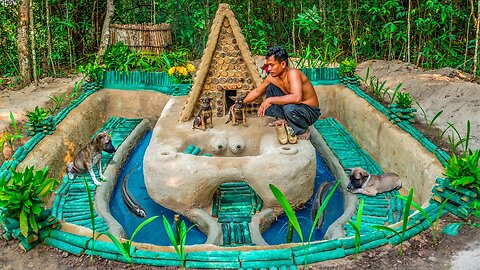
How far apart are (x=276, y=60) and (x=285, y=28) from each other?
653cm

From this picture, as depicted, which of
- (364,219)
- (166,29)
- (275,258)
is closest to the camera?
(275,258)

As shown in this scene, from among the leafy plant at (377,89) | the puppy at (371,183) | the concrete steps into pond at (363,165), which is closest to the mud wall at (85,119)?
the concrete steps into pond at (363,165)

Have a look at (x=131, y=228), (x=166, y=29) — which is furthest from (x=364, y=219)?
(x=166, y=29)

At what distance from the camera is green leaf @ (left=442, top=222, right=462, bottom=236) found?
3.89 m

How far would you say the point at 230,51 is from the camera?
22.7 ft

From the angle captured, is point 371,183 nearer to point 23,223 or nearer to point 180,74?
point 23,223

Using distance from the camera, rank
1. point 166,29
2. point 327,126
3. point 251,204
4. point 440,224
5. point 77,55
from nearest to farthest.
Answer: point 440,224
point 251,204
point 327,126
point 166,29
point 77,55

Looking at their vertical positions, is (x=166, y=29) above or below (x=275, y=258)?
above

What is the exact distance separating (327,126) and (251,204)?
326 cm

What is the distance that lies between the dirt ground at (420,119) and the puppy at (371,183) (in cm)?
102

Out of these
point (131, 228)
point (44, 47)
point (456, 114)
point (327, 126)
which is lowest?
point (131, 228)

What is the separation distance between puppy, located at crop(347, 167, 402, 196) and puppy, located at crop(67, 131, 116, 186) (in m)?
3.23

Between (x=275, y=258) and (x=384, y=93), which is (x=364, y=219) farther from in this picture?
(x=384, y=93)

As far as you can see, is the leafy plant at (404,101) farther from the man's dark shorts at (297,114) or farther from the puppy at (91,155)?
the puppy at (91,155)
